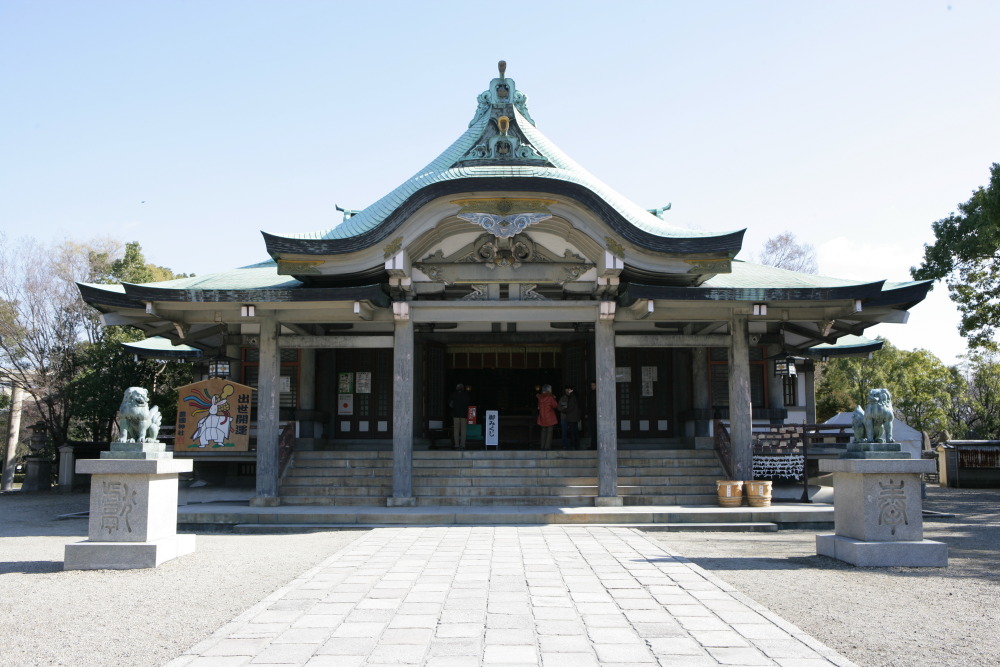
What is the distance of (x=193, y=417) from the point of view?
13445 mm

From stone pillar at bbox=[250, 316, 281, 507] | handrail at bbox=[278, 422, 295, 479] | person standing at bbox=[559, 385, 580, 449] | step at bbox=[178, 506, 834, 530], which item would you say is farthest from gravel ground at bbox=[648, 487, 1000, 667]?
handrail at bbox=[278, 422, 295, 479]

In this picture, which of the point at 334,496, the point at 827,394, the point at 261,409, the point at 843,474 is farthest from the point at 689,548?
the point at 827,394

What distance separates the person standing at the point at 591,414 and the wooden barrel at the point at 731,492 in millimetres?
5031

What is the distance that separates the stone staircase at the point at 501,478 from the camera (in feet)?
43.5

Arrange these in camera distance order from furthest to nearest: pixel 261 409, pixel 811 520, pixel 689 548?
1. pixel 261 409
2. pixel 811 520
3. pixel 689 548

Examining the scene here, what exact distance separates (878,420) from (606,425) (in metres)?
5.15

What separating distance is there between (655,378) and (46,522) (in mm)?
12613

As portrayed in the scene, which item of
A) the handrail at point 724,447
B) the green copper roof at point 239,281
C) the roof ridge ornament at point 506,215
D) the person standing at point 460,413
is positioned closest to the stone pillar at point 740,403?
the handrail at point 724,447

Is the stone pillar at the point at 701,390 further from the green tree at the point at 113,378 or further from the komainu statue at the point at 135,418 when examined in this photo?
the green tree at the point at 113,378

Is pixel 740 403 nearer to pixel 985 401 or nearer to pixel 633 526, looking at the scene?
pixel 633 526

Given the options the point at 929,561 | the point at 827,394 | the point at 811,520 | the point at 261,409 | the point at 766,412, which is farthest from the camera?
the point at 827,394

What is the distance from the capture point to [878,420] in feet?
27.9

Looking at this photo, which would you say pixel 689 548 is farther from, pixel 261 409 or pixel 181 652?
pixel 261 409

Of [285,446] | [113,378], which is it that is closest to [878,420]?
[285,446]
